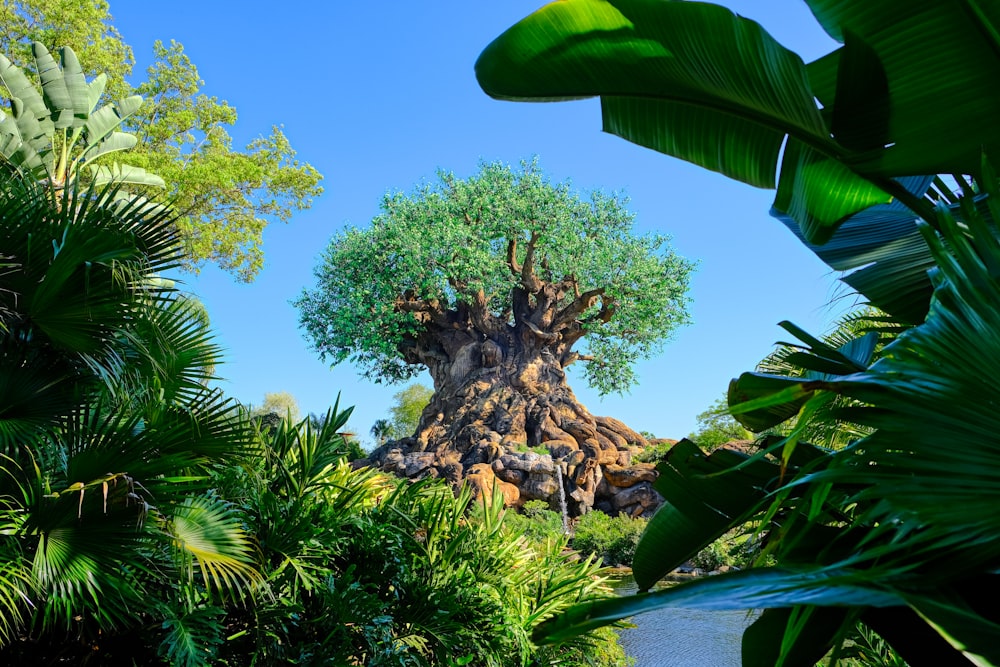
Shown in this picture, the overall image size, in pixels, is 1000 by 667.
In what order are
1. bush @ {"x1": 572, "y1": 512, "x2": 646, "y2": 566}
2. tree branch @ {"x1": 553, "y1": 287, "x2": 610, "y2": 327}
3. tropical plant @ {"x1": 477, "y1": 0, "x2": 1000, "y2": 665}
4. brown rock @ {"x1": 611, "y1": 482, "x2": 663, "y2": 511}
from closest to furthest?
tropical plant @ {"x1": 477, "y1": 0, "x2": 1000, "y2": 665} → bush @ {"x1": 572, "y1": 512, "x2": 646, "y2": 566} → brown rock @ {"x1": 611, "y1": 482, "x2": 663, "y2": 511} → tree branch @ {"x1": 553, "y1": 287, "x2": 610, "y2": 327}

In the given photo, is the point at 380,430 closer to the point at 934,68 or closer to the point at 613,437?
the point at 613,437

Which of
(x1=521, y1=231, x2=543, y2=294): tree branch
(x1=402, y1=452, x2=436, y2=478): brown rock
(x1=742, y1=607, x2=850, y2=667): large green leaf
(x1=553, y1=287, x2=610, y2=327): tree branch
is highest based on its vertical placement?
(x1=521, y1=231, x2=543, y2=294): tree branch

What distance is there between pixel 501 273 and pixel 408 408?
25.8m

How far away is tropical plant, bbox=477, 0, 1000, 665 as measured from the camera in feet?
4.25

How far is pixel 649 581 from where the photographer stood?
9.53 ft

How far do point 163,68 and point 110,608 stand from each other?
62.7 ft

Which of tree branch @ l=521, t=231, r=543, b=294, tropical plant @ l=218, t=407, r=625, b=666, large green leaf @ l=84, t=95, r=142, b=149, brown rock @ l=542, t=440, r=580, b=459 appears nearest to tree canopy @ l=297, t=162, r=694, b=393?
tree branch @ l=521, t=231, r=543, b=294

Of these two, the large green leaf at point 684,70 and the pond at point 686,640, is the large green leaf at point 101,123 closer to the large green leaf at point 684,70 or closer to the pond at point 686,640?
the pond at point 686,640

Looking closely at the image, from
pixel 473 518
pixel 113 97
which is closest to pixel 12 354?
pixel 473 518

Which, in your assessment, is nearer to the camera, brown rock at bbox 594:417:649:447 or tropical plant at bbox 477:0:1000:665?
tropical plant at bbox 477:0:1000:665

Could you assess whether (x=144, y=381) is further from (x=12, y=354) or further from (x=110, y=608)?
(x=110, y=608)

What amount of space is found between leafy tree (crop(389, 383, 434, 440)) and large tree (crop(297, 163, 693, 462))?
72.5ft

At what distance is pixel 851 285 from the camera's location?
309cm

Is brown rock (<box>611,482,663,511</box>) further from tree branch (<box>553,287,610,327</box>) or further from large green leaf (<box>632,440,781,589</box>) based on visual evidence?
large green leaf (<box>632,440,781,589</box>)
